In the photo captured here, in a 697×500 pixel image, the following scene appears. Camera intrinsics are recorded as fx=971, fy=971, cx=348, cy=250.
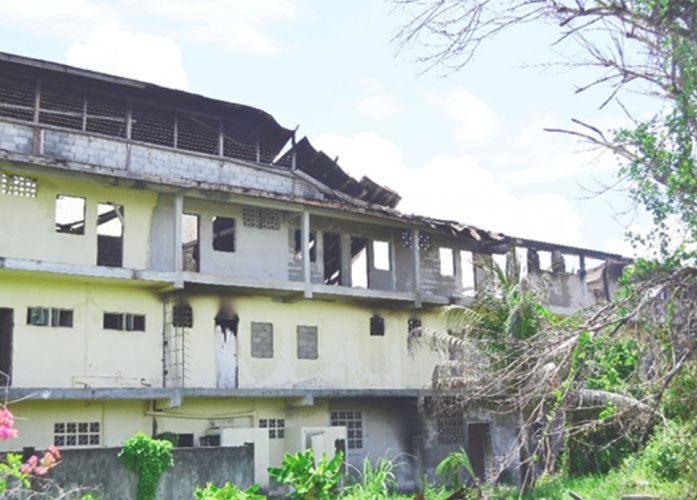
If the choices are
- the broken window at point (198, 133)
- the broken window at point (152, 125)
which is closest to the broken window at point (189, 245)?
the broken window at point (198, 133)

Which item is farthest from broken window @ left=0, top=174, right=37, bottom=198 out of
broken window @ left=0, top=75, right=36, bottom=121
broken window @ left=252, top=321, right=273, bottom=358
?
broken window @ left=252, top=321, right=273, bottom=358

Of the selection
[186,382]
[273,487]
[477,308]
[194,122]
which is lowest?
[273,487]

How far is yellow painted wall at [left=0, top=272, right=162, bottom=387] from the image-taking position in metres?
21.1

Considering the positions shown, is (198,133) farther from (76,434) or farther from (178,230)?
(76,434)

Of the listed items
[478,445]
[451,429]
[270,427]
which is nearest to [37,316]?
[270,427]

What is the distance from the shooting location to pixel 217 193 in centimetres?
2325

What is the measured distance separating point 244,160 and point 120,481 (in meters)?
10.8

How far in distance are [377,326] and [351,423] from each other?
9.32ft

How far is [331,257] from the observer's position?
2888cm

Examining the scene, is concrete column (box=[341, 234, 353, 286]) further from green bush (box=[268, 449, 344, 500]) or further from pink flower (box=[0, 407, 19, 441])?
pink flower (box=[0, 407, 19, 441])

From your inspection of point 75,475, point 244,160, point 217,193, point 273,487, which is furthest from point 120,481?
point 244,160

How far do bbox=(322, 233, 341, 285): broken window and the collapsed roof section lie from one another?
1.49 metres

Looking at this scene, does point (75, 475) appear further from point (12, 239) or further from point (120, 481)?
point (12, 239)

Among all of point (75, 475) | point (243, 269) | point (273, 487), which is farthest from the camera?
point (243, 269)
